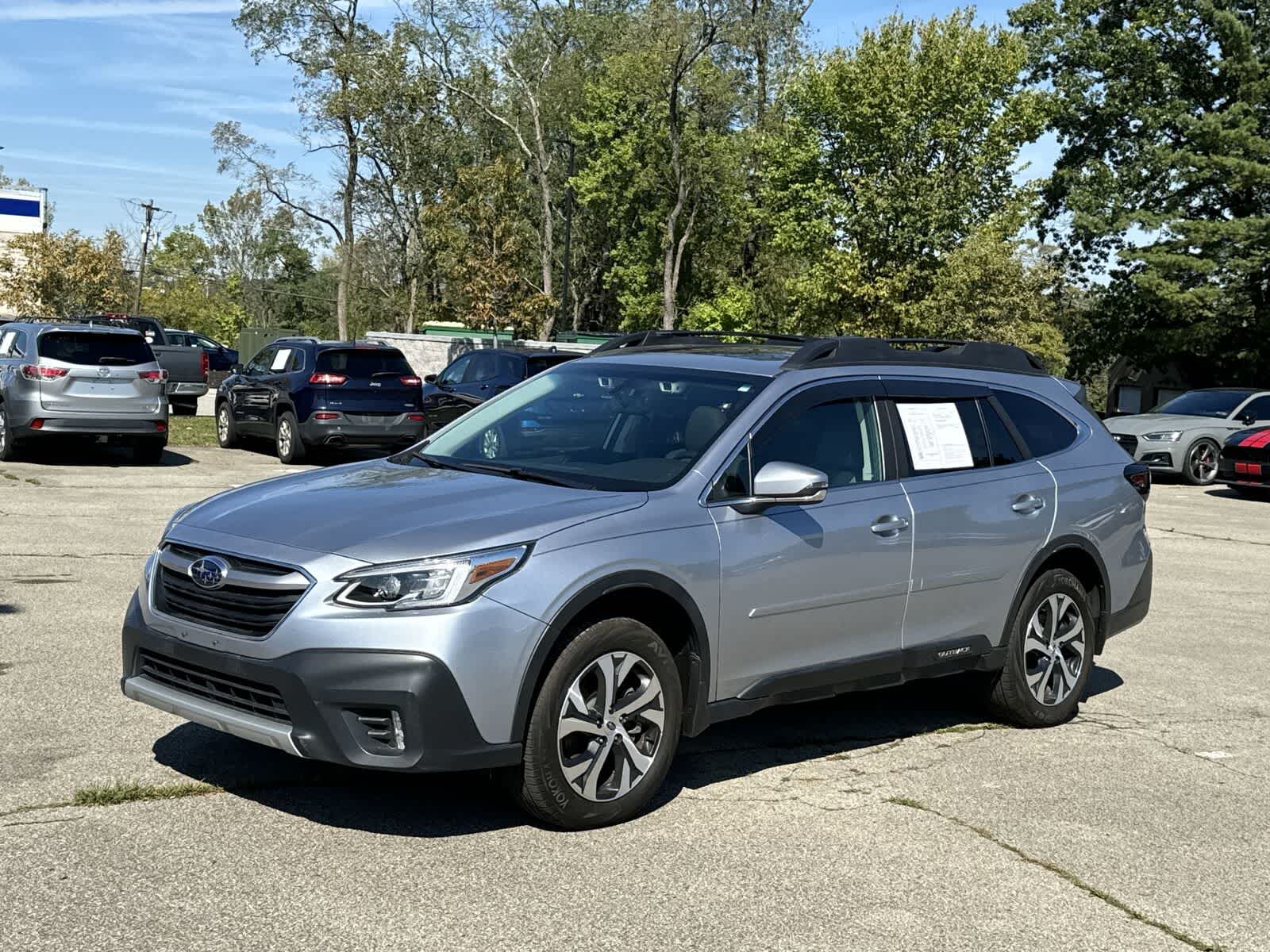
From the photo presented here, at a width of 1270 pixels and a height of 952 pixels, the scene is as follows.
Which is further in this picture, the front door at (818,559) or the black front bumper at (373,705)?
the front door at (818,559)

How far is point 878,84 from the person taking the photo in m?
50.0

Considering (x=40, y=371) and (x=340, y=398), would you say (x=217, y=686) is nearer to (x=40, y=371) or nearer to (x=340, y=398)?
(x=40, y=371)

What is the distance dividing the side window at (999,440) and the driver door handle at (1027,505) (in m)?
0.19

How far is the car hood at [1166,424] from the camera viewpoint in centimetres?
2467

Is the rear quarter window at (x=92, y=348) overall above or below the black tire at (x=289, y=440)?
above

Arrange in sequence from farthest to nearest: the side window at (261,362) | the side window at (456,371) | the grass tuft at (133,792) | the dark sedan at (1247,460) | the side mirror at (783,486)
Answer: the side window at (456,371), the dark sedan at (1247,460), the side window at (261,362), the side mirror at (783,486), the grass tuft at (133,792)

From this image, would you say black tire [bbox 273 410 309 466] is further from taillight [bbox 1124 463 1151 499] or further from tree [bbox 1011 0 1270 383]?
tree [bbox 1011 0 1270 383]

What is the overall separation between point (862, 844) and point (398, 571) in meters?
1.90

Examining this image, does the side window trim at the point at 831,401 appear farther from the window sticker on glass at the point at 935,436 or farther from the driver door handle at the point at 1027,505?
the driver door handle at the point at 1027,505

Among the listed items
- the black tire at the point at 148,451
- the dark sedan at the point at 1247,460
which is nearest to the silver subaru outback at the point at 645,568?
the black tire at the point at 148,451

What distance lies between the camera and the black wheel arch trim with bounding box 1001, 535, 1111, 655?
22.4 feet

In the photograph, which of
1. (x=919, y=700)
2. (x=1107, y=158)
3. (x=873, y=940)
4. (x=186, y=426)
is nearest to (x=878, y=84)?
(x=1107, y=158)

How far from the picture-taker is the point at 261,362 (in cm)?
2172

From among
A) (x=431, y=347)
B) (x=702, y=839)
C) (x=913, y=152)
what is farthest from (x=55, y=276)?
(x=702, y=839)
